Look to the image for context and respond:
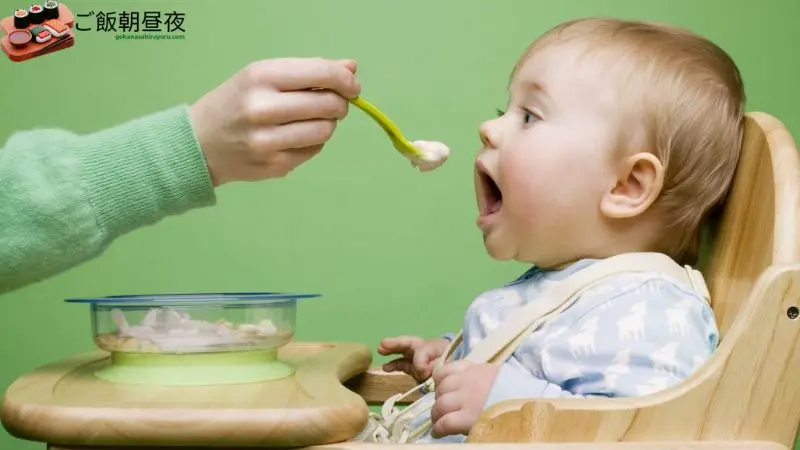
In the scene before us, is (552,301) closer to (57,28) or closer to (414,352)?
(414,352)

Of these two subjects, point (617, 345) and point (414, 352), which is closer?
point (617, 345)

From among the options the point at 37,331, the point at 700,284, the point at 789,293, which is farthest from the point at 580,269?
the point at 37,331

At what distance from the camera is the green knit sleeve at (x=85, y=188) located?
0.80 metres

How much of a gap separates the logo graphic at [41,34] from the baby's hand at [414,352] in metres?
0.75

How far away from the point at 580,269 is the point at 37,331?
944mm

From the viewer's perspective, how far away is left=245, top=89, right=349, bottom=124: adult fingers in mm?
782

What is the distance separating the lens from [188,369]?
0.76 metres

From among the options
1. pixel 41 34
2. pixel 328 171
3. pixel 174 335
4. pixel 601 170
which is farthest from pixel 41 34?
pixel 601 170

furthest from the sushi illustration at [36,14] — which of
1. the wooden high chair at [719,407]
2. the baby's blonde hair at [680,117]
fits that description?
the wooden high chair at [719,407]

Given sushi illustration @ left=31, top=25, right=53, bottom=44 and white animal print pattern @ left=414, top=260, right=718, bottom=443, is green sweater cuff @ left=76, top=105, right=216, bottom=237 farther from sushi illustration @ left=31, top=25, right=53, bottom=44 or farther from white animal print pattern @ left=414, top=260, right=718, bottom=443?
sushi illustration @ left=31, top=25, right=53, bottom=44

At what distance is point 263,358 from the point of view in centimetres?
81

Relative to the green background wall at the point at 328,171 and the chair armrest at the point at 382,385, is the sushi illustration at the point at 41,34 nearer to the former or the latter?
the green background wall at the point at 328,171

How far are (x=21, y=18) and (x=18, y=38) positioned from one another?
30mm

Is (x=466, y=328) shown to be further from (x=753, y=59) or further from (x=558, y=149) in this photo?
(x=753, y=59)
